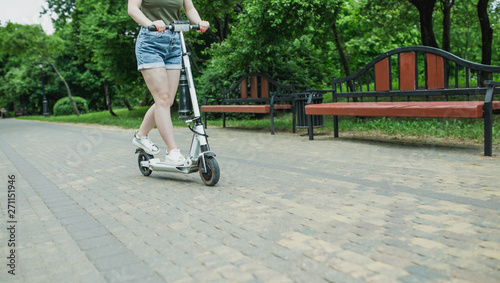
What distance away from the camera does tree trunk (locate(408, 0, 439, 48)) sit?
38.4ft

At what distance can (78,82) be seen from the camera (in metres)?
40.6

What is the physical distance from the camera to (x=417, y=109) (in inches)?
243

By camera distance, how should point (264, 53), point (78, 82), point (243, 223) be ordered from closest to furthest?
point (243, 223) < point (264, 53) < point (78, 82)

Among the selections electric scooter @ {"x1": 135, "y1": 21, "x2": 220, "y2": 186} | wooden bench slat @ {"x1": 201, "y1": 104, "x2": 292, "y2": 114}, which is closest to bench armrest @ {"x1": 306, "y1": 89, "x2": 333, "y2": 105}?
wooden bench slat @ {"x1": 201, "y1": 104, "x2": 292, "y2": 114}

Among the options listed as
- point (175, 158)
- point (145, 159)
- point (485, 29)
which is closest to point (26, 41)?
point (485, 29)

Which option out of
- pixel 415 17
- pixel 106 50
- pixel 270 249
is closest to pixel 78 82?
pixel 106 50

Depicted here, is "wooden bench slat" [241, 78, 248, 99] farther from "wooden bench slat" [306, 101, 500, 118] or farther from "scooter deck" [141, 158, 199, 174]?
"scooter deck" [141, 158, 199, 174]

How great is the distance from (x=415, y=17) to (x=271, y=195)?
14410 millimetres

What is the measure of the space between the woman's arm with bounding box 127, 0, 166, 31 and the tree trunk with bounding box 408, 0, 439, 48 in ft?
30.3

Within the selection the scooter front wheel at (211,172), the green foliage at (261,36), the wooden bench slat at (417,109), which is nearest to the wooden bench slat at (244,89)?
the green foliage at (261,36)

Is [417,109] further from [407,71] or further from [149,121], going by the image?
[149,121]

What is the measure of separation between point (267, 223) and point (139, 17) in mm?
2432

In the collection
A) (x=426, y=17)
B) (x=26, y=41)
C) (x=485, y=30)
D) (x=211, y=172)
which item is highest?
(x=26, y=41)

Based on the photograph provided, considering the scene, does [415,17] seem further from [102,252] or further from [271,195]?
[102,252]
